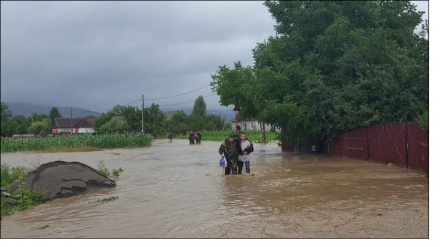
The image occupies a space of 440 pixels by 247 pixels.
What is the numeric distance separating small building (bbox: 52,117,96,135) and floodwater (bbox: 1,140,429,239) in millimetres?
19654

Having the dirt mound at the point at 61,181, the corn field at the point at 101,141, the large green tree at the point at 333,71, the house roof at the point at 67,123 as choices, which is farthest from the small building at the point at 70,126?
the dirt mound at the point at 61,181

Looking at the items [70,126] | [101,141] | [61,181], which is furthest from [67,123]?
[61,181]

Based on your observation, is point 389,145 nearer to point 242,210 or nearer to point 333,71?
point 333,71

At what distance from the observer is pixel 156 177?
54.9 ft

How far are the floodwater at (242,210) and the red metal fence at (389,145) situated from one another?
1361mm

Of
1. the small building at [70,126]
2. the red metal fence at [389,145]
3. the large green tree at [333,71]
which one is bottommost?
the red metal fence at [389,145]

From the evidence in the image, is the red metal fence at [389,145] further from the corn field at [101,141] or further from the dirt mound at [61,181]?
the corn field at [101,141]

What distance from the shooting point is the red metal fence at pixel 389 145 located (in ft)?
52.9

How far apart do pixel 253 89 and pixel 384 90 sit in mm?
8003

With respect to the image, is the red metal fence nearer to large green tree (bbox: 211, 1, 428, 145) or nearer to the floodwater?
large green tree (bbox: 211, 1, 428, 145)

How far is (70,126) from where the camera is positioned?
33938 mm

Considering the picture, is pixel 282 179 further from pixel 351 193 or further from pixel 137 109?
pixel 137 109

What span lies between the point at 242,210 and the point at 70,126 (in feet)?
89.8

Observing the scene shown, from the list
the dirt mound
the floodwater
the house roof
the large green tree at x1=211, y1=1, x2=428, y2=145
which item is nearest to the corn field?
the house roof
